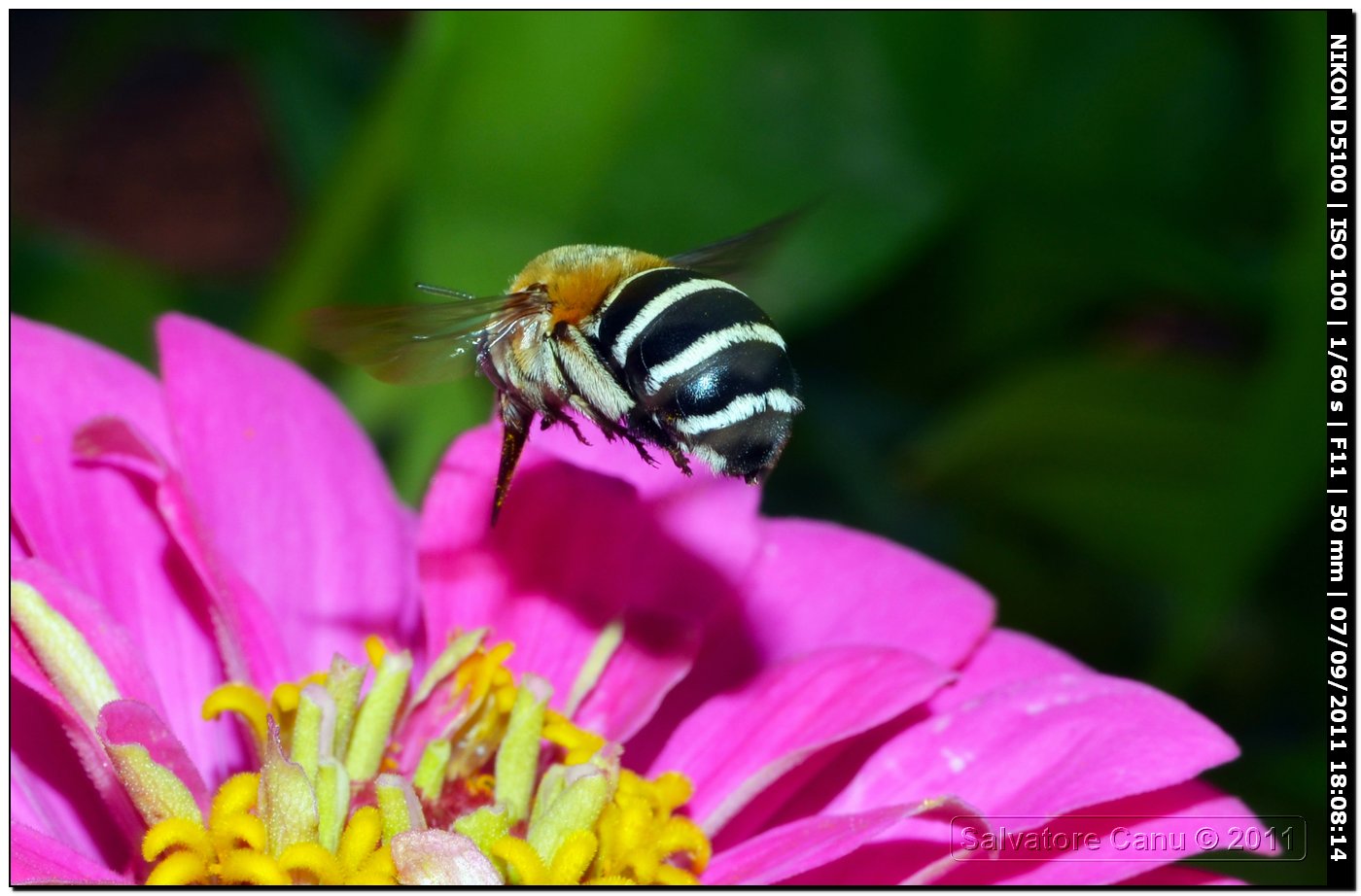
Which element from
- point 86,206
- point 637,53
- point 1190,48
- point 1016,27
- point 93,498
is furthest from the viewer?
point 86,206

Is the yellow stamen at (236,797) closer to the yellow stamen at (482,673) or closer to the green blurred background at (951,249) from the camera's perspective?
the yellow stamen at (482,673)

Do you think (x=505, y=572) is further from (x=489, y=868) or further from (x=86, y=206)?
(x=86, y=206)

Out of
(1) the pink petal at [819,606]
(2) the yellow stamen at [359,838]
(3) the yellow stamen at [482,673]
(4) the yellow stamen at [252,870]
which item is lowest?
(4) the yellow stamen at [252,870]

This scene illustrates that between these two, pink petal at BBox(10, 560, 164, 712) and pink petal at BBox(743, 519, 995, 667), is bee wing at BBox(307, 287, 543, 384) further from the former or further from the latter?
pink petal at BBox(743, 519, 995, 667)

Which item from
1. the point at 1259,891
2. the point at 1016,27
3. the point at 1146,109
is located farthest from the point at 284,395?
the point at 1146,109

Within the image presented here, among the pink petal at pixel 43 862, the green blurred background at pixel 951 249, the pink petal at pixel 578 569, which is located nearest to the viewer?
the pink petal at pixel 43 862

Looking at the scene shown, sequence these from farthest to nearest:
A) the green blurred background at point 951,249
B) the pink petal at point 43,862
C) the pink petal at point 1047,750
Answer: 1. the green blurred background at point 951,249
2. the pink petal at point 1047,750
3. the pink petal at point 43,862

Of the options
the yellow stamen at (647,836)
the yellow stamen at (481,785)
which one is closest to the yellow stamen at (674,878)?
the yellow stamen at (647,836)

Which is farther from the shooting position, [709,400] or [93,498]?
[93,498]

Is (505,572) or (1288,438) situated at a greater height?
(1288,438)
